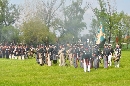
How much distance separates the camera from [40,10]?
75625 millimetres

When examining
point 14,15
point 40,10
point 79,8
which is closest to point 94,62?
point 40,10

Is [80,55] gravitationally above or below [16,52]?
below

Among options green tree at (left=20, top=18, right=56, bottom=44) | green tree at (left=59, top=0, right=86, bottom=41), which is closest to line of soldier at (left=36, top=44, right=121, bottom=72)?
green tree at (left=20, top=18, right=56, bottom=44)

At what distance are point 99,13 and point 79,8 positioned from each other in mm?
17721

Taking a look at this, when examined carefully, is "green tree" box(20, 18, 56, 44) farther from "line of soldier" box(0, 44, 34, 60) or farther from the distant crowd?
the distant crowd

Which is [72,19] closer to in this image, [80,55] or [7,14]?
[7,14]

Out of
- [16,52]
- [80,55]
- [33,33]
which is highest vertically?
[33,33]

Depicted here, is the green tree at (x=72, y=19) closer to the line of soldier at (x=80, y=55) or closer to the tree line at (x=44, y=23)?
the tree line at (x=44, y=23)

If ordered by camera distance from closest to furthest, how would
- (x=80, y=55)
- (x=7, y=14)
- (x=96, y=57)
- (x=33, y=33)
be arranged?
(x=96, y=57) < (x=80, y=55) < (x=33, y=33) < (x=7, y=14)

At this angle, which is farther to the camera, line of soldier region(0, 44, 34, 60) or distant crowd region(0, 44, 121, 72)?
line of soldier region(0, 44, 34, 60)

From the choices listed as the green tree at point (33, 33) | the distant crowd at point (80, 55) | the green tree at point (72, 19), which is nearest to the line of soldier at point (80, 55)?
the distant crowd at point (80, 55)

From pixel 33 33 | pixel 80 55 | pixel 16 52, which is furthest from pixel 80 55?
pixel 33 33

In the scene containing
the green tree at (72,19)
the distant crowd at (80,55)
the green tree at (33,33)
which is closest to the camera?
the distant crowd at (80,55)

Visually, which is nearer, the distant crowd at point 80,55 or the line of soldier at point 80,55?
the line of soldier at point 80,55
